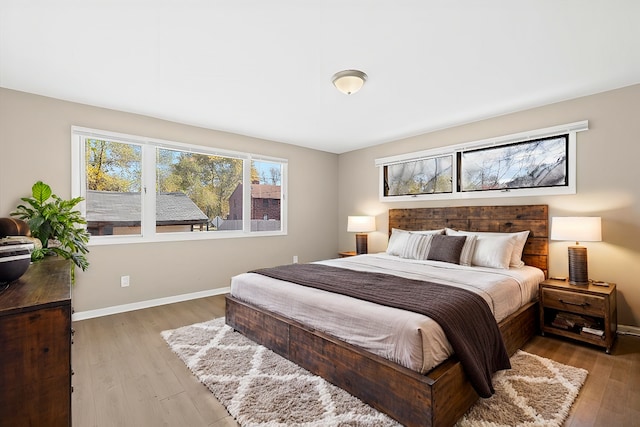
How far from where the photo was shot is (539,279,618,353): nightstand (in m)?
2.62

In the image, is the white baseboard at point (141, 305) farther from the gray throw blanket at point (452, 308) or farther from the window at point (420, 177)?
the window at point (420, 177)

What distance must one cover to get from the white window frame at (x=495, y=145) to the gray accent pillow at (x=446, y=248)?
0.82 meters

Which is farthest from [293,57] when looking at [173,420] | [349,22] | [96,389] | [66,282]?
[96,389]

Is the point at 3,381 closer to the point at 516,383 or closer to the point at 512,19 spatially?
the point at 516,383

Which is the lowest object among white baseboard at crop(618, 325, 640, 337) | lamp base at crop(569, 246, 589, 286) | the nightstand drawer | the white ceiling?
white baseboard at crop(618, 325, 640, 337)

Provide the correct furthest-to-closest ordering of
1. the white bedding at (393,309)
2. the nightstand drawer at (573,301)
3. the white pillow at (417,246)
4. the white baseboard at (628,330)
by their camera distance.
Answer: the white pillow at (417,246), the white baseboard at (628,330), the nightstand drawer at (573,301), the white bedding at (393,309)

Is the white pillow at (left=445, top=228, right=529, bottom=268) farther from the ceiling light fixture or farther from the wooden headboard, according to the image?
the ceiling light fixture

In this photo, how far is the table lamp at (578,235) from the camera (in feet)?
9.31

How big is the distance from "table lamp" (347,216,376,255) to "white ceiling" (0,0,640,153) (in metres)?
1.86

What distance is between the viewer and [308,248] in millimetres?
5535

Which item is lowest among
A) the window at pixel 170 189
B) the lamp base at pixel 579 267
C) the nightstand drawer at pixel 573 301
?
the nightstand drawer at pixel 573 301

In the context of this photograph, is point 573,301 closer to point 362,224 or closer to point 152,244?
point 362,224

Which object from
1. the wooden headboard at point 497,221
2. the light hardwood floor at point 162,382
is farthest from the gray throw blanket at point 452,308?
the wooden headboard at point 497,221

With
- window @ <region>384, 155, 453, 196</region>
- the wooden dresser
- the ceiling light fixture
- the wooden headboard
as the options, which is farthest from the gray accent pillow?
the wooden dresser
